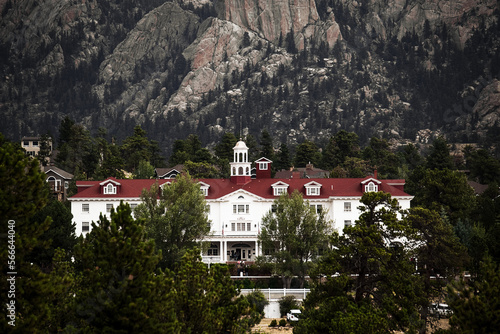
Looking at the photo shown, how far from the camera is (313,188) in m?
91.6

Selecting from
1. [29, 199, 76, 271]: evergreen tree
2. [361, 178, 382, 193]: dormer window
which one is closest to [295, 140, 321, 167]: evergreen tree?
[361, 178, 382, 193]: dormer window

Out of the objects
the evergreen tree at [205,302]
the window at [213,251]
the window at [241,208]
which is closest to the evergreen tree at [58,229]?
the window at [213,251]

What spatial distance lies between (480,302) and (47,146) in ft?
492

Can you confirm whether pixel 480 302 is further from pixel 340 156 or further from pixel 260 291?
pixel 340 156

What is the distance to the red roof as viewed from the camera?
90.4m

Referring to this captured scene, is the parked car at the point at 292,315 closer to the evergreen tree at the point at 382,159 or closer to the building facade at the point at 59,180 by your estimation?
the building facade at the point at 59,180

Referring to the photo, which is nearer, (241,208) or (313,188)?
(241,208)

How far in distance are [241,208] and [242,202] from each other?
2.55 ft

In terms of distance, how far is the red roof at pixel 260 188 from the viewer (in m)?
90.4

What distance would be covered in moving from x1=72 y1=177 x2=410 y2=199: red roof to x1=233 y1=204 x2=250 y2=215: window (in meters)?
1.93

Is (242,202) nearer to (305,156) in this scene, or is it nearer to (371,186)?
(371,186)

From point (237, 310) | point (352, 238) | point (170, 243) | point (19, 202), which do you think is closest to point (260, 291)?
point (170, 243)

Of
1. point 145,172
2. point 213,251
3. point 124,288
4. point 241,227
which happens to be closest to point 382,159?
point 145,172

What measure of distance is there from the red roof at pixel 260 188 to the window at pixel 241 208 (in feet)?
6.33
